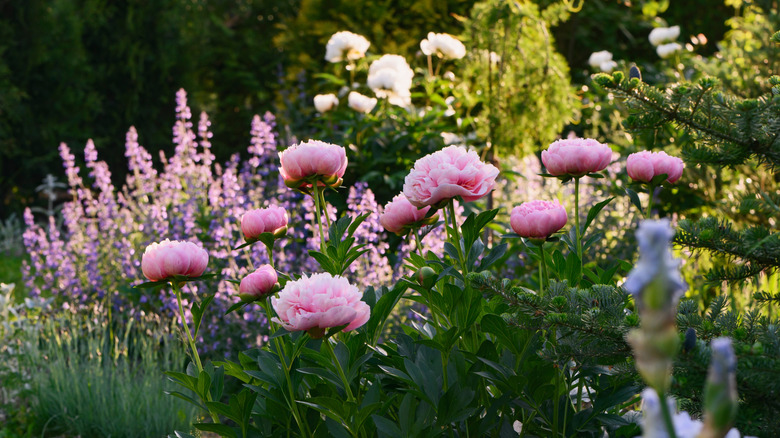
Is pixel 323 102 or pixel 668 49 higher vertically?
pixel 668 49

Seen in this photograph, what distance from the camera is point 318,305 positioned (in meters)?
1.20

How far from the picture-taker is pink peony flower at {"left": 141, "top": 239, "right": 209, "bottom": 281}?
1.42m

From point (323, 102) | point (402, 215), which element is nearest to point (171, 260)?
point (402, 215)

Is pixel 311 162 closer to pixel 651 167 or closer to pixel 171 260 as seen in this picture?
pixel 171 260

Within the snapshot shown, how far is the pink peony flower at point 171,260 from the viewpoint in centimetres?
142

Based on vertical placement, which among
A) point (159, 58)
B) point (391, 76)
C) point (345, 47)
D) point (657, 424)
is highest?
point (159, 58)

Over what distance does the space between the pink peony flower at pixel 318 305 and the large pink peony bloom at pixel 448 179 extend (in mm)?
285

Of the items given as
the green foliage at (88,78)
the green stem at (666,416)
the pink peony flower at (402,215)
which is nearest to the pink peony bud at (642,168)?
the pink peony flower at (402,215)

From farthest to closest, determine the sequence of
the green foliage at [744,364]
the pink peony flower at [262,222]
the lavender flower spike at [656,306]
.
→ 1. the pink peony flower at [262,222]
2. the green foliage at [744,364]
3. the lavender flower spike at [656,306]

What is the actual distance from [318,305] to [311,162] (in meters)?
0.42

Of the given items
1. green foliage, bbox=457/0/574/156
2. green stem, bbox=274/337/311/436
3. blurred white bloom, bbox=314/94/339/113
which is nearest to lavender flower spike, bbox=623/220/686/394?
green stem, bbox=274/337/311/436

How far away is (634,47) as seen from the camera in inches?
342

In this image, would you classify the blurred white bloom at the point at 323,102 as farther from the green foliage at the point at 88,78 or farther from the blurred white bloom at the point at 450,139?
the green foliage at the point at 88,78

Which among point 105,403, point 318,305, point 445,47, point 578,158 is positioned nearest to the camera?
point 318,305
